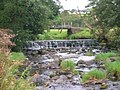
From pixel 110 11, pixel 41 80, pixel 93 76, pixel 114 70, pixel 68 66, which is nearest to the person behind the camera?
pixel 93 76

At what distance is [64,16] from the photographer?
229 ft

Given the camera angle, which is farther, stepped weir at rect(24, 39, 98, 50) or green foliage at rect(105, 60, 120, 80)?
stepped weir at rect(24, 39, 98, 50)

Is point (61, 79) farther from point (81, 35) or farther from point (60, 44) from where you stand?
point (81, 35)

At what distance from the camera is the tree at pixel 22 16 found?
25.7m

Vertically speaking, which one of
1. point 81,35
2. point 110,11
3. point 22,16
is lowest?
point 81,35

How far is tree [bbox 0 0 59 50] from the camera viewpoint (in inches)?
1010

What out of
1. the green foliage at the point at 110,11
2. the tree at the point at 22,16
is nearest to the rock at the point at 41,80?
the tree at the point at 22,16

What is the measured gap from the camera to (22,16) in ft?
87.4

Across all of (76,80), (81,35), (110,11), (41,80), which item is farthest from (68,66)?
(81,35)

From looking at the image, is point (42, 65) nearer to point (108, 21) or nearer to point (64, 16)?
point (108, 21)

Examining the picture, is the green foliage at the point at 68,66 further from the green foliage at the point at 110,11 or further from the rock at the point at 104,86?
the green foliage at the point at 110,11

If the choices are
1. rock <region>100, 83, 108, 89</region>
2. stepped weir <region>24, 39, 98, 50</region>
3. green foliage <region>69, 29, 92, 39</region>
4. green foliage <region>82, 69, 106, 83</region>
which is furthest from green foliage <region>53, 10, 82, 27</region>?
rock <region>100, 83, 108, 89</region>

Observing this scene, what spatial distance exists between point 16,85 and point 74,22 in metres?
64.5

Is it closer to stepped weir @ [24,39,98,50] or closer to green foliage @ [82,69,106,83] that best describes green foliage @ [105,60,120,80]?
green foliage @ [82,69,106,83]
